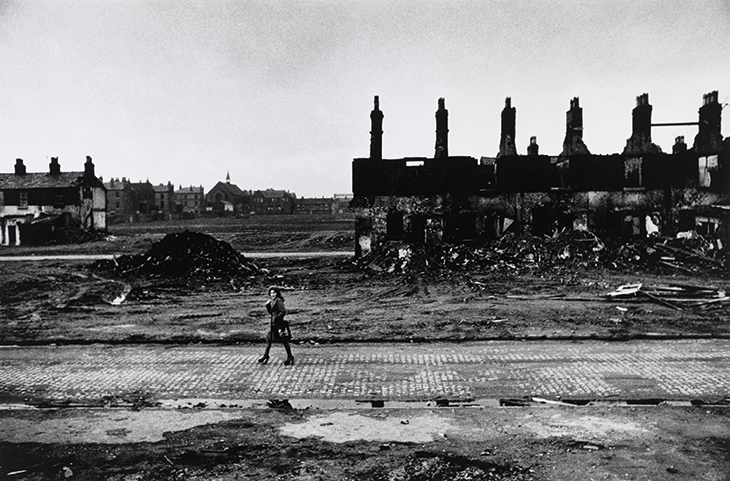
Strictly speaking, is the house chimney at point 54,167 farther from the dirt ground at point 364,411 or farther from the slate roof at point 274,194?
the slate roof at point 274,194

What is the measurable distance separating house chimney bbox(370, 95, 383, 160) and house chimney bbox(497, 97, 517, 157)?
273 inches

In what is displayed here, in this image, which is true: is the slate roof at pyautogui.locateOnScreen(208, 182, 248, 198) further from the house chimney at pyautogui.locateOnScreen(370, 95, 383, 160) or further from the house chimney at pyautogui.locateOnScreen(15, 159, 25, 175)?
the house chimney at pyautogui.locateOnScreen(370, 95, 383, 160)

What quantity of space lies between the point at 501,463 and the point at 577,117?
2899cm

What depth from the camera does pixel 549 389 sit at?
394 inches

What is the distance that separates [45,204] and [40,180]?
2436mm

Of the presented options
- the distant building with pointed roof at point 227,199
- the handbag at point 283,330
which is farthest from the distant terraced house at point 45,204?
the distant building with pointed roof at point 227,199

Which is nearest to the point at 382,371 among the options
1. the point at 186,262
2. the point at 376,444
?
the point at 376,444

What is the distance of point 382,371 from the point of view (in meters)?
11.3

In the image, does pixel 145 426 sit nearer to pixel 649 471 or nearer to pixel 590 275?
pixel 649 471

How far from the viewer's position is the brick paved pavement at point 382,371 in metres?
10.0

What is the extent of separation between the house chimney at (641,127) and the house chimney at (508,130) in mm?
6173

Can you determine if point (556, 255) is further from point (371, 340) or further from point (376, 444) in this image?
point (376, 444)

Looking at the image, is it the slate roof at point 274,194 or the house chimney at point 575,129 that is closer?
the house chimney at point 575,129

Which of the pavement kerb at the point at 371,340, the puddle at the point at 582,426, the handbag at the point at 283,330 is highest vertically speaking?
the handbag at the point at 283,330
